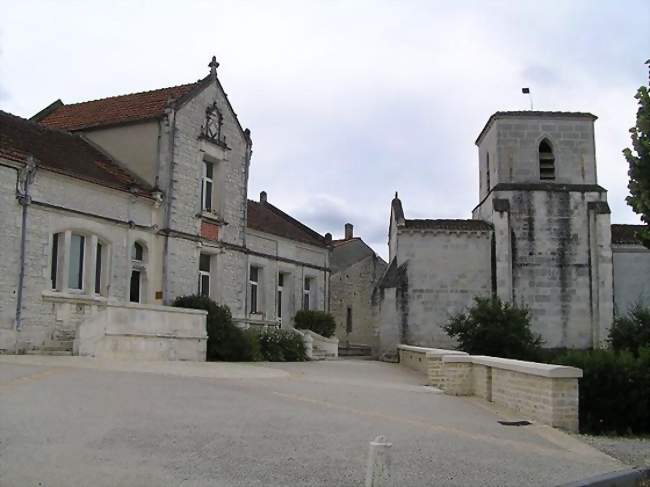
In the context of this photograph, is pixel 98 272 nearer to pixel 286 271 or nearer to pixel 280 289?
pixel 280 289

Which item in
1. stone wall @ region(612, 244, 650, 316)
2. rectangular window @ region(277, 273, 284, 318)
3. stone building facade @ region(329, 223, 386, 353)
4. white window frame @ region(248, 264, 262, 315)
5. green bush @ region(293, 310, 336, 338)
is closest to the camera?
white window frame @ region(248, 264, 262, 315)

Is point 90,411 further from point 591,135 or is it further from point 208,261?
point 591,135

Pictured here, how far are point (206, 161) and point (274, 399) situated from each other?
15325 mm

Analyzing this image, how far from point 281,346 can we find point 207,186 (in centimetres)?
600

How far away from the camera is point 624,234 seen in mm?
32969

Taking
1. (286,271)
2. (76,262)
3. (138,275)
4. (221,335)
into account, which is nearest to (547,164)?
(286,271)

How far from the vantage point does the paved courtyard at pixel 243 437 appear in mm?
6965

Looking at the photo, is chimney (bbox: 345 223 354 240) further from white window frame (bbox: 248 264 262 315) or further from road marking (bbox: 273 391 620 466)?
road marking (bbox: 273 391 620 466)

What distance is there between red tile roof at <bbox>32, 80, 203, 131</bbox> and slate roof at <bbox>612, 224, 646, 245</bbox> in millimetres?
18839

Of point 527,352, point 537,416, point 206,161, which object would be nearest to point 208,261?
point 206,161

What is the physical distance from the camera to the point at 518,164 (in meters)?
34.1

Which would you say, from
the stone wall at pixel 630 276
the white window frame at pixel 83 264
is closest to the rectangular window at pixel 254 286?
the white window frame at pixel 83 264

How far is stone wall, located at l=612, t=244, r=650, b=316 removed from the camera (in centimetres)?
3170

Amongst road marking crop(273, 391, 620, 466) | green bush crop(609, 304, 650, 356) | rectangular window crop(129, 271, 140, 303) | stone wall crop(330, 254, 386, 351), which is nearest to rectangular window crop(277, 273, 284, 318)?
rectangular window crop(129, 271, 140, 303)
